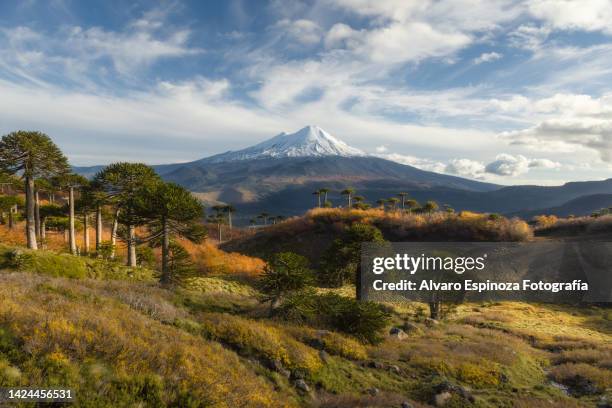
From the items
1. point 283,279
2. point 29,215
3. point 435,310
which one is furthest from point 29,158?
point 435,310

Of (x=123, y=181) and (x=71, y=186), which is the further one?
(x=71, y=186)

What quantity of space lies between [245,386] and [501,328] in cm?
2438

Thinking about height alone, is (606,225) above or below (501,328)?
above

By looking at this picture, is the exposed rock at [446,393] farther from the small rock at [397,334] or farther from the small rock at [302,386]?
the small rock at [397,334]

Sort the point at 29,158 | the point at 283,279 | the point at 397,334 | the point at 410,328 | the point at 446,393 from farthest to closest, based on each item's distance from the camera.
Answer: the point at 29,158
the point at 410,328
the point at 397,334
the point at 283,279
the point at 446,393

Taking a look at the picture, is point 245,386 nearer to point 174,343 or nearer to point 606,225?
point 174,343

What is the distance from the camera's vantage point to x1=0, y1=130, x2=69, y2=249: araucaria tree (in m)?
22.6

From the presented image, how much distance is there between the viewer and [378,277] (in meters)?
26.9

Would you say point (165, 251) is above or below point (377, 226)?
above

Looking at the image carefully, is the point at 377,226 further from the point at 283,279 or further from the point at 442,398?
the point at 442,398

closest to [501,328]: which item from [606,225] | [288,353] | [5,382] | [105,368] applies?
[288,353]

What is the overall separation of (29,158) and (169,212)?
536 inches

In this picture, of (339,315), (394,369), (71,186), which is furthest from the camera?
(71,186)

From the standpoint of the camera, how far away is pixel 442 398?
10.5 meters
